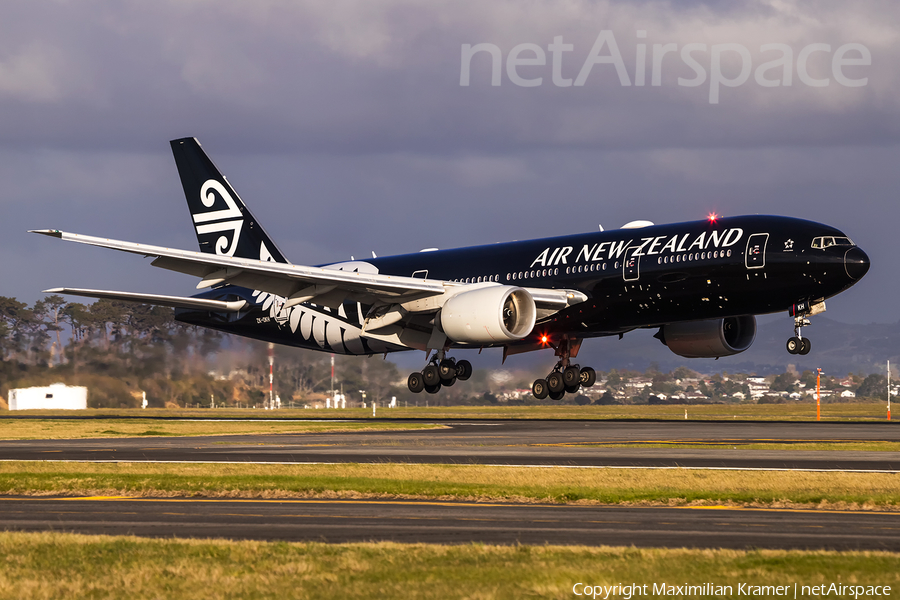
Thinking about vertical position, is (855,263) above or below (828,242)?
below

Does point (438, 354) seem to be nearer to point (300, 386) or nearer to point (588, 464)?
point (588, 464)

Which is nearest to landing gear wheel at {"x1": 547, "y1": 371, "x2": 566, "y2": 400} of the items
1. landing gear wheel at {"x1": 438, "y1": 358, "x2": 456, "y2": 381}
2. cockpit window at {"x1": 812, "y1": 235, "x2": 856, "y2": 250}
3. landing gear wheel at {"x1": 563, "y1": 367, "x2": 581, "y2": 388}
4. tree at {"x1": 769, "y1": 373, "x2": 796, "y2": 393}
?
landing gear wheel at {"x1": 563, "y1": 367, "x2": 581, "y2": 388}

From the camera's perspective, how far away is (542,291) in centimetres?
4459

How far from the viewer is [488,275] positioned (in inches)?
1881

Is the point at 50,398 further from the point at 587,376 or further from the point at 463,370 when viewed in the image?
the point at 587,376

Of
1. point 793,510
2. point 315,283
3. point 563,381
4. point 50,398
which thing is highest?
point 315,283

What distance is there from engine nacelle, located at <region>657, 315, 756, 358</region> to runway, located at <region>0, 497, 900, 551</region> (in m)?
29.7

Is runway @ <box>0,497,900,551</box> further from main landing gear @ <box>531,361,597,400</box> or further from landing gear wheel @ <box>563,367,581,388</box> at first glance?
landing gear wheel @ <box>563,367,581,388</box>

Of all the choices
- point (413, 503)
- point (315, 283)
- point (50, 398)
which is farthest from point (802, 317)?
point (50, 398)

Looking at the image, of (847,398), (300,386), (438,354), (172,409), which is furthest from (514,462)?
(847,398)

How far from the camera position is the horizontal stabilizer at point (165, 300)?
150ft

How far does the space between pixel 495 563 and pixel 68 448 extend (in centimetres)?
2733

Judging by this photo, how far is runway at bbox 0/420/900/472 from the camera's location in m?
30.2

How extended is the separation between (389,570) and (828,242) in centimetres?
3038
